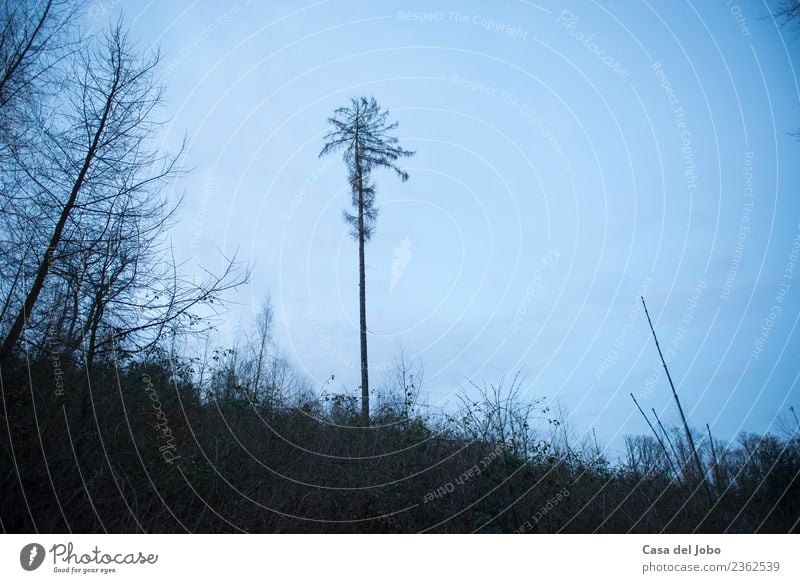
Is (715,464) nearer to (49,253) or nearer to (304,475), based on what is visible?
(304,475)

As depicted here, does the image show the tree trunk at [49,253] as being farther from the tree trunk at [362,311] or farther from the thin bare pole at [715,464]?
the thin bare pole at [715,464]

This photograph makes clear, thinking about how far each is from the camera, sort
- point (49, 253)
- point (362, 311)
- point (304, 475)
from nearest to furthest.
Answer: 1. point (49, 253)
2. point (304, 475)
3. point (362, 311)

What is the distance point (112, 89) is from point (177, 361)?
4.67m

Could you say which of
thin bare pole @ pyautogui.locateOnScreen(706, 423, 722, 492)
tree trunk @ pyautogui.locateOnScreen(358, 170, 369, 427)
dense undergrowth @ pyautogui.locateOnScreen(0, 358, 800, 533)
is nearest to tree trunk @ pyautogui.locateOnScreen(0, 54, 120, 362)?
dense undergrowth @ pyautogui.locateOnScreen(0, 358, 800, 533)

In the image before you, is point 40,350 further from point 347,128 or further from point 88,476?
point 347,128

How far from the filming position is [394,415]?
9.88m

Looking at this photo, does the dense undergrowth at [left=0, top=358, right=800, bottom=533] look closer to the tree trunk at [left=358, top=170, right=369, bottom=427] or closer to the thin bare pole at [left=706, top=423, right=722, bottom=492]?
the thin bare pole at [left=706, top=423, right=722, bottom=492]

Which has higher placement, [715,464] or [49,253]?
[49,253]

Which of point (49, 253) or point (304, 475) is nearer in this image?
point (49, 253)

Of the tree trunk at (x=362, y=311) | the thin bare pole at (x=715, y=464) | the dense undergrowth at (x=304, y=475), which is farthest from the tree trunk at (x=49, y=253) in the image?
the thin bare pole at (x=715, y=464)

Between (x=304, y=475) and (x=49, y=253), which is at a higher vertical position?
(x=49, y=253)

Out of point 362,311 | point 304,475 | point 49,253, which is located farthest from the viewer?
point 362,311

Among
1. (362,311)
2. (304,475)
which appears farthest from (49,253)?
(362,311)
